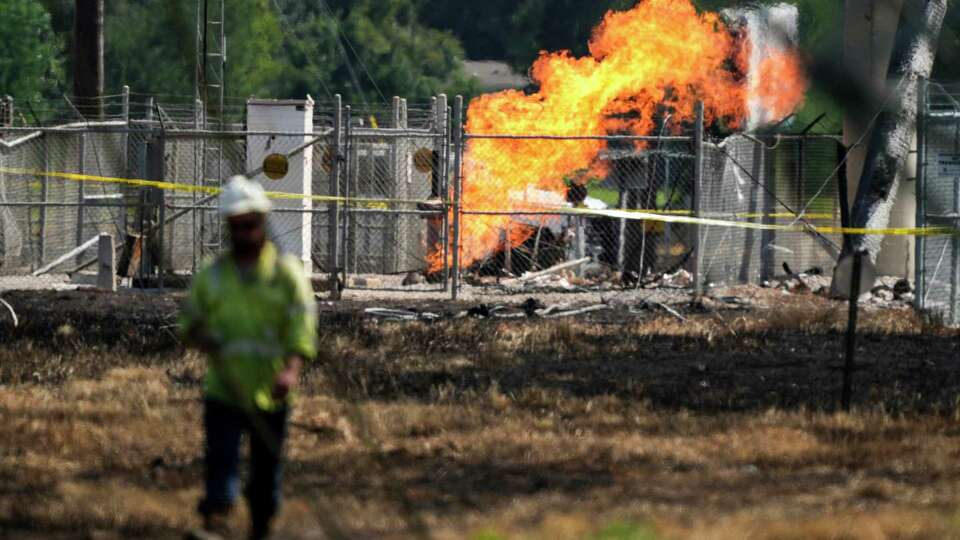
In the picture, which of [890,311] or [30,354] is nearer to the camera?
A: [30,354]

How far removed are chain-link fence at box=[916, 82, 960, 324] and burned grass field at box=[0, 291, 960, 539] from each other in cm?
166

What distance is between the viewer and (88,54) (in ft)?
84.9

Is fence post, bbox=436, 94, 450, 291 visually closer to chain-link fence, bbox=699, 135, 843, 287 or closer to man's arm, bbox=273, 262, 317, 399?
chain-link fence, bbox=699, 135, 843, 287

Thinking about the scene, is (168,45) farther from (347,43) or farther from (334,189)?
(347,43)

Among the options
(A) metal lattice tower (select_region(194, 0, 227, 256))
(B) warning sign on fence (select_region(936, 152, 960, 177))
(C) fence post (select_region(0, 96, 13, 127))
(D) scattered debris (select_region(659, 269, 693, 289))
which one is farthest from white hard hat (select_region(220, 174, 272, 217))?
(C) fence post (select_region(0, 96, 13, 127))

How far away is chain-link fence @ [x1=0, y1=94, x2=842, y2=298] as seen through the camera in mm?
22875

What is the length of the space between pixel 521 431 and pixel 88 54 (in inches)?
645

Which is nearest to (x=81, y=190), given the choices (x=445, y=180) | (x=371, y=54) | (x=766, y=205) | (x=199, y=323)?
(x=445, y=180)

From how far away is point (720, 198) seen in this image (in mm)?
23672

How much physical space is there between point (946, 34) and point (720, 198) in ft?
12.5

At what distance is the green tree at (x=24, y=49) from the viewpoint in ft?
93.4

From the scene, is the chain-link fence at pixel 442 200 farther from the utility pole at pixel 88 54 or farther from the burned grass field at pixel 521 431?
the burned grass field at pixel 521 431

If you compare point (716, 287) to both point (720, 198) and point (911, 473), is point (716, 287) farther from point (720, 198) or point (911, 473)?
point (911, 473)

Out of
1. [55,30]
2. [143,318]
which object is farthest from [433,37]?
[143,318]
